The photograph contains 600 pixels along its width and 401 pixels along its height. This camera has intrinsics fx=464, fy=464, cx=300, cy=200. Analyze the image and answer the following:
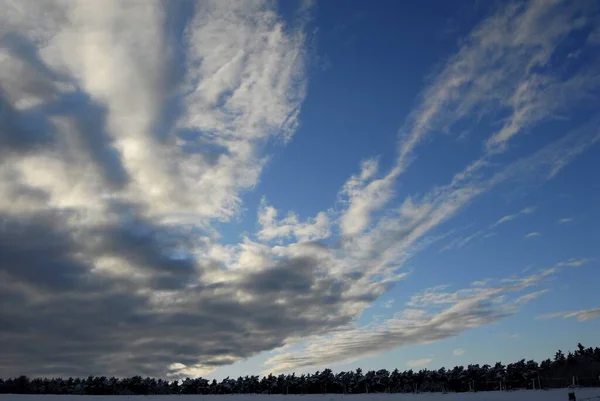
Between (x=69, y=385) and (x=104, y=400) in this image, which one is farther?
(x=69, y=385)

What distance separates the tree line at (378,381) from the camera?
70.4 metres

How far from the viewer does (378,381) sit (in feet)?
262

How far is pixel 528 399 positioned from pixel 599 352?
147 ft

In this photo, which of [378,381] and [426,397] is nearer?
[426,397]

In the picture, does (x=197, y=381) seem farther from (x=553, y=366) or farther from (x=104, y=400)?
(x=553, y=366)

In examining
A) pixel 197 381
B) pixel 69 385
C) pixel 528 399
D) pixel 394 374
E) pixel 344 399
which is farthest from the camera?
pixel 69 385

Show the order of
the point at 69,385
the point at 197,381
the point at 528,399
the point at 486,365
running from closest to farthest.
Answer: the point at 528,399, the point at 486,365, the point at 197,381, the point at 69,385

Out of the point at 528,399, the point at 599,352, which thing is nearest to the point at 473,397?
the point at 528,399

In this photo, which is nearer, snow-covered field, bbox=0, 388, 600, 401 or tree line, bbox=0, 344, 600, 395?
snow-covered field, bbox=0, 388, 600, 401

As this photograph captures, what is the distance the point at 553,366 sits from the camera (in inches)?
3002

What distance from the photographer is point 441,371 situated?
78000mm

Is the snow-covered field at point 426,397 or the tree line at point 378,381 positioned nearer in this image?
the snow-covered field at point 426,397

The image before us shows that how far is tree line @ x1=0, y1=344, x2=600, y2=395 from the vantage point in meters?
70.4

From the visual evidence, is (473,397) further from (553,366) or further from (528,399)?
(553,366)
